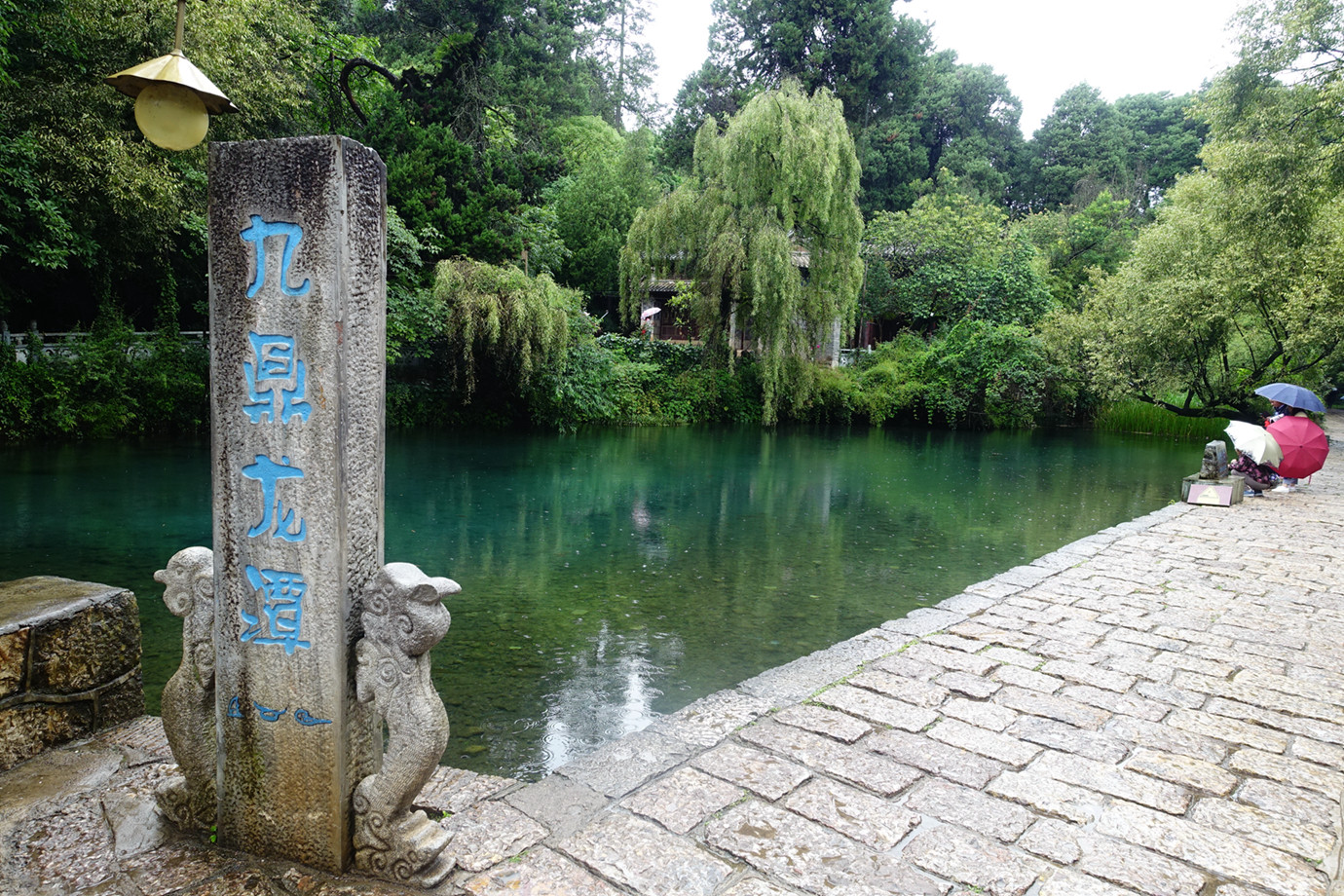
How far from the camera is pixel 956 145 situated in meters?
29.1

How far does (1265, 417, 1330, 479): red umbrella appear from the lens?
9.34 metres

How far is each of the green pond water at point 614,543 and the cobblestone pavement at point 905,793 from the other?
971 millimetres

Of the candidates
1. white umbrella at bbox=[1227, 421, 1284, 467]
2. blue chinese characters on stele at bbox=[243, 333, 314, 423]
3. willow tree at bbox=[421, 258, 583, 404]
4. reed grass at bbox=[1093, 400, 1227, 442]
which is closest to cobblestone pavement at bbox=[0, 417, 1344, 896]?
blue chinese characters on stele at bbox=[243, 333, 314, 423]

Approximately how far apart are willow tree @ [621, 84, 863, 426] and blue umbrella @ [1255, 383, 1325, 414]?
9336mm

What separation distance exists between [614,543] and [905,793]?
5.09m

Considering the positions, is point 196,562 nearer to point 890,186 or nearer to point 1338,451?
point 1338,451

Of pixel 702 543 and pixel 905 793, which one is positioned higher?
pixel 905 793

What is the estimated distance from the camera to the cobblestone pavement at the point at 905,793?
205cm


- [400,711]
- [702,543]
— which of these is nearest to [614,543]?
[702,543]

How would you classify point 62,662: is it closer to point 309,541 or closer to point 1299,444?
point 309,541

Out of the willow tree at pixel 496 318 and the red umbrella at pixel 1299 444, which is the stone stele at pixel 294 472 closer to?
the red umbrella at pixel 1299 444

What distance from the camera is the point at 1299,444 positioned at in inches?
369

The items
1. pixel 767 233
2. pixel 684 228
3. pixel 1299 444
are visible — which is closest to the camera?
pixel 1299 444

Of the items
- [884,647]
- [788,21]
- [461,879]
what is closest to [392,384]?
[884,647]
